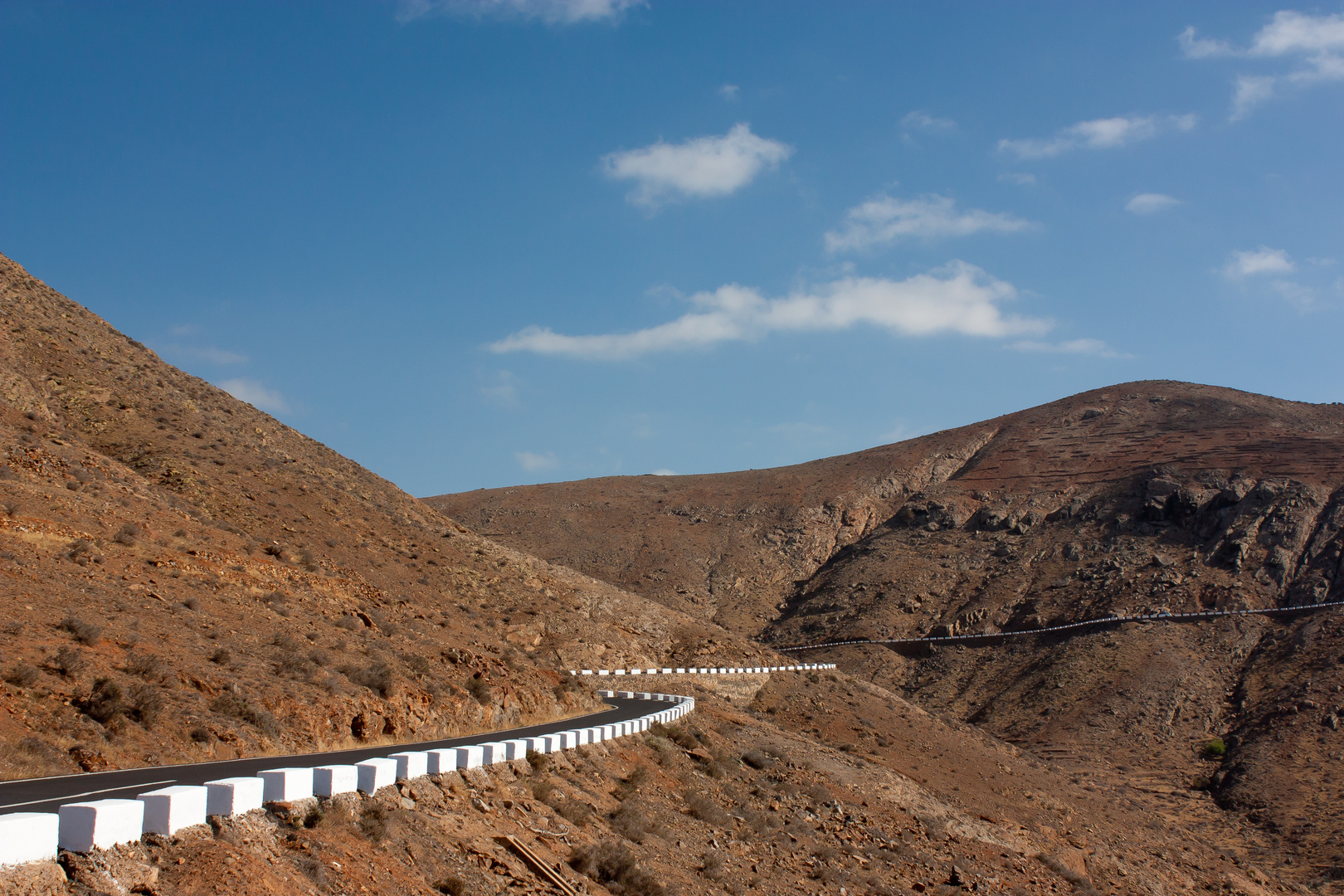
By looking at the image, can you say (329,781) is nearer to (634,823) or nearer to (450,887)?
(450,887)

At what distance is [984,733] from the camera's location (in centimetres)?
4372

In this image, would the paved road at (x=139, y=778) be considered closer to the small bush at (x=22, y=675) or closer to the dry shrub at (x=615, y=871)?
the small bush at (x=22, y=675)

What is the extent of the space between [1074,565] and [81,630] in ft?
215

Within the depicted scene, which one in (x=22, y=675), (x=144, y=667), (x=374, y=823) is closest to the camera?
(x=374, y=823)

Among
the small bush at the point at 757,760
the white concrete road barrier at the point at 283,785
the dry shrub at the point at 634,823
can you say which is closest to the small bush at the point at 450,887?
the white concrete road barrier at the point at 283,785

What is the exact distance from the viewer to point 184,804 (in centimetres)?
765

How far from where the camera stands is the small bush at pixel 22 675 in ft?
39.7

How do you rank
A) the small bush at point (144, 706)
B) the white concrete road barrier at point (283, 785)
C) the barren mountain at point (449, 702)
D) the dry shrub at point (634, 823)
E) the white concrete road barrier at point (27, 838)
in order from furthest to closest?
1. the dry shrub at point (634, 823)
2. the small bush at point (144, 706)
3. the barren mountain at point (449, 702)
4. the white concrete road barrier at point (283, 785)
5. the white concrete road barrier at point (27, 838)

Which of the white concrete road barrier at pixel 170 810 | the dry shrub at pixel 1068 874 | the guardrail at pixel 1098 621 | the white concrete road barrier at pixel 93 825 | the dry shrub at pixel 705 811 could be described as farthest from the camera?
the guardrail at pixel 1098 621

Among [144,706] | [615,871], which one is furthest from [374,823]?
[144,706]

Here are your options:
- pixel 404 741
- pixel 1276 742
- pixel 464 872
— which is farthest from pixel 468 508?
pixel 464 872

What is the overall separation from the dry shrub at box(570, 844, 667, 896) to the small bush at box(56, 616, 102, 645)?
7.40 m

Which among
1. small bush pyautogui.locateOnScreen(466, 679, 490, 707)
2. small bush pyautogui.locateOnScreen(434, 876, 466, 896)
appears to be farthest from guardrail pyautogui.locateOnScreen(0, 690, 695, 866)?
small bush pyautogui.locateOnScreen(466, 679, 490, 707)

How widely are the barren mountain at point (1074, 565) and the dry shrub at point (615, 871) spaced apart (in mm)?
26554
